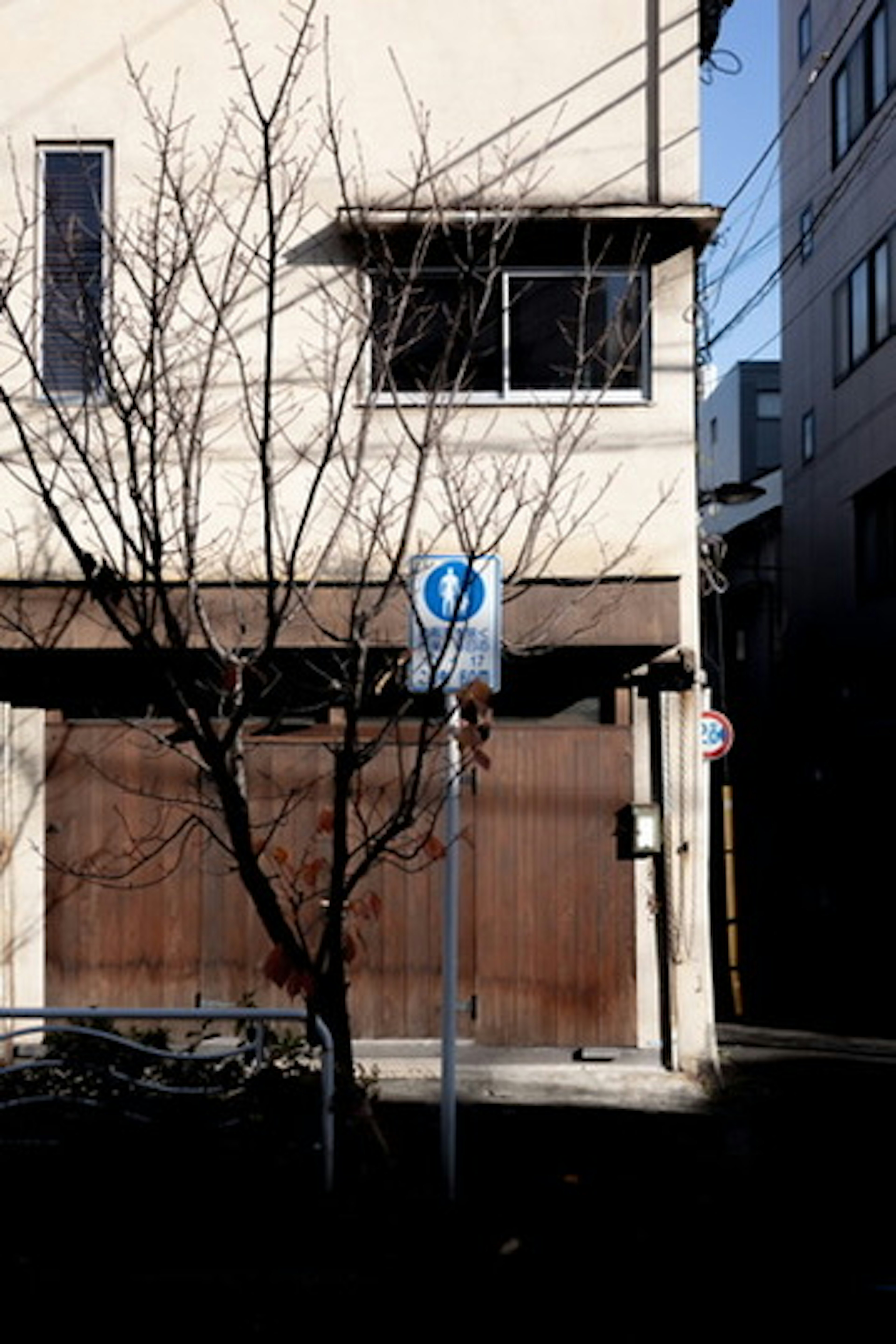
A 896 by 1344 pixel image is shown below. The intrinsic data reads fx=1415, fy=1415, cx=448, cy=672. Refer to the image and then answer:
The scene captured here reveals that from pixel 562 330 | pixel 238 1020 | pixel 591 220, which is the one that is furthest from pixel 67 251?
pixel 238 1020

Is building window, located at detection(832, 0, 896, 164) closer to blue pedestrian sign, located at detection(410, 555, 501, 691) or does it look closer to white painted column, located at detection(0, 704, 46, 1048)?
white painted column, located at detection(0, 704, 46, 1048)

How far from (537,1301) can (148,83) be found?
26.9 feet

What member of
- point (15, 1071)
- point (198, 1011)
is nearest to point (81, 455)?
point (198, 1011)

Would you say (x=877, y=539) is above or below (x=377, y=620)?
above

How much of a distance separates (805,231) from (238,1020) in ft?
60.4

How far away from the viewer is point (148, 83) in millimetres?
9820

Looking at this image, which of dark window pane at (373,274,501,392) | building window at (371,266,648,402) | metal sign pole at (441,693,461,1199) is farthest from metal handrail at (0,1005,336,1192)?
building window at (371,266,648,402)

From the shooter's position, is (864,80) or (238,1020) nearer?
(238,1020)

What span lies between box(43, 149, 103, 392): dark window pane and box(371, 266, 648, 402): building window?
1960 millimetres

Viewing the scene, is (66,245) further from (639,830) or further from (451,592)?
(639,830)

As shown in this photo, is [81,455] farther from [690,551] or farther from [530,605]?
[690,551]

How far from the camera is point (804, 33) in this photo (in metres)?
23.7

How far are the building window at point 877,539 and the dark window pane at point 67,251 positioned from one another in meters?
12.2

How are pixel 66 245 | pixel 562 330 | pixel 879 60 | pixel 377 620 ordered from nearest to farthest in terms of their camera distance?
pixel 66 245 < pixel 377 620 < pixel 562 330 < pixel 879 60
